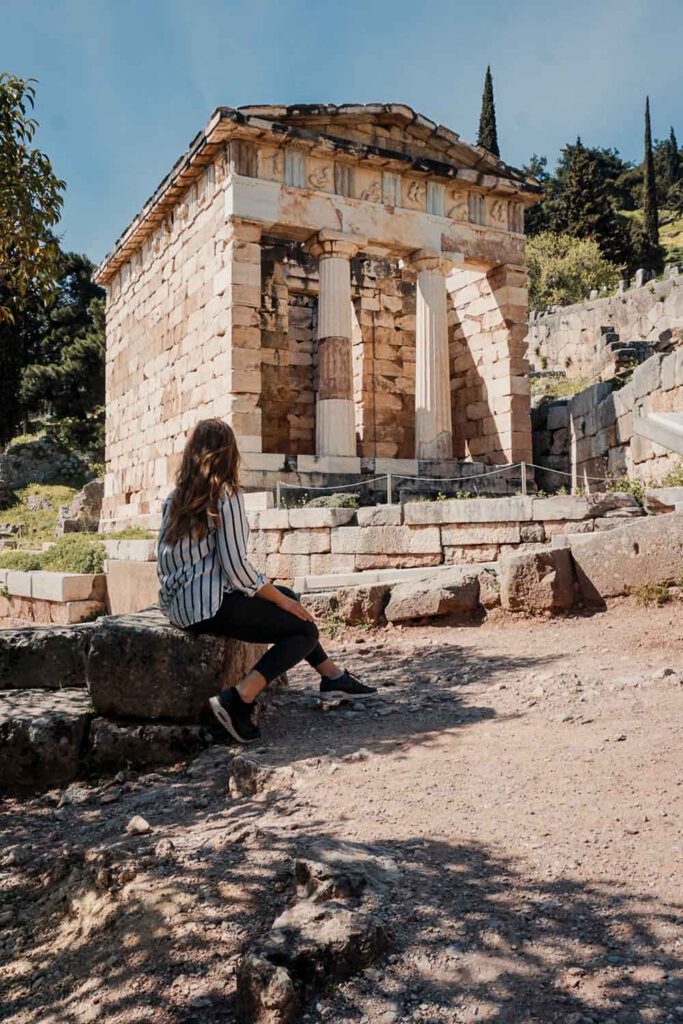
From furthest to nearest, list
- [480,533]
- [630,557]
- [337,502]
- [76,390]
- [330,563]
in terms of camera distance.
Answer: [76,390] → [337,502] → [330,563] → [480,533] → [630,557]

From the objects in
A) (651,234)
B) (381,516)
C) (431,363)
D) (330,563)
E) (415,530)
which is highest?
(651,234)

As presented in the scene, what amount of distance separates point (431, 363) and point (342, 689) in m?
11.0

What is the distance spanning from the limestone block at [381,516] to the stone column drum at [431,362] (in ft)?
17.7

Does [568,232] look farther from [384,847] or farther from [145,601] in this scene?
[384,847]

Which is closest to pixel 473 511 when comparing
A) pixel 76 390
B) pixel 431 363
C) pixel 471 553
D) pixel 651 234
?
pixel 471 553

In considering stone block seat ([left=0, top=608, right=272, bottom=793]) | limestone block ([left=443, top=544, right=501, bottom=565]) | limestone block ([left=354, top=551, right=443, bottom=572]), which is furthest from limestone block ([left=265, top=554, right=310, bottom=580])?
stone block seat ([left=0, top=608, right=272, bottom=793])

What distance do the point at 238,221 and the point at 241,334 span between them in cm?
194

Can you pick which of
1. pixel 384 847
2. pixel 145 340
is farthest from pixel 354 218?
pixel 384 847

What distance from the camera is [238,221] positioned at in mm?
13453

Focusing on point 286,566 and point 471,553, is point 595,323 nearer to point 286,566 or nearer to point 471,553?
point 286,566

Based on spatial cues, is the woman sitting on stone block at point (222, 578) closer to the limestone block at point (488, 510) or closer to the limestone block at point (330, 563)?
the limestone block at point (488, 510)

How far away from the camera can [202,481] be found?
4453mm

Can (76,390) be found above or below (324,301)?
above

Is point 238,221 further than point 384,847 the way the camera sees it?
Yes
